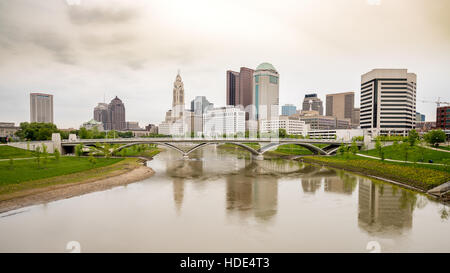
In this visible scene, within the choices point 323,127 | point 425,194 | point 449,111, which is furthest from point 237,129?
point 425,194

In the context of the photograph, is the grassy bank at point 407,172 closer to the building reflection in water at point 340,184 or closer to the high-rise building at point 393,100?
the building reflection in water at point 340,184

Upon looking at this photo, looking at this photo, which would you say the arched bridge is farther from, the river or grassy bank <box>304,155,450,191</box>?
the river

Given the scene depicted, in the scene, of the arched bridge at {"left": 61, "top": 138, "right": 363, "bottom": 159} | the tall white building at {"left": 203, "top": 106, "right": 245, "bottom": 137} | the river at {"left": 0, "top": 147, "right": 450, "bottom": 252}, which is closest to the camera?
the river at {"left": 0, "top": 147, "right": 450, "bottom": 252}

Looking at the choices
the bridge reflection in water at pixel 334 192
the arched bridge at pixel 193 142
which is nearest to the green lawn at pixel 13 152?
the arched bridge at pixel 193 142

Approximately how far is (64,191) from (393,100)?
116932mm

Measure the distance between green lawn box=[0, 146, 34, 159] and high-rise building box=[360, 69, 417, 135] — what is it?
117m

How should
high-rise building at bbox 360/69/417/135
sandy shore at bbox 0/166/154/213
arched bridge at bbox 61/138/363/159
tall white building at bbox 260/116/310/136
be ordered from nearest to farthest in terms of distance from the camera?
sandy shore at bbox 0/166/154/213 < arched bridge at bbox 61/138/363/159 < high-rise building at bbox 360/69/417/135 < tall white building at bbox 260/116/310/136

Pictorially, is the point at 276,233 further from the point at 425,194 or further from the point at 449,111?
the point at 449,111

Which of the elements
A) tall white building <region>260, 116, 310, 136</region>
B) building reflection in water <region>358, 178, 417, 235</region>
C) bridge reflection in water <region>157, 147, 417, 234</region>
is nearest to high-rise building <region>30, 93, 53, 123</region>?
tall white building <region>260, 116, 310, 136</region>

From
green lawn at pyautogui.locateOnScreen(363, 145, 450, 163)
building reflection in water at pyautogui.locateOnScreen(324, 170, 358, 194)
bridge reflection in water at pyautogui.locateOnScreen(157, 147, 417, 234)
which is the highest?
green lawn at pyautogui.locateOnScreen(363, 145, 450, 163)

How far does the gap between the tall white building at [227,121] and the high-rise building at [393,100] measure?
84805 millimetres

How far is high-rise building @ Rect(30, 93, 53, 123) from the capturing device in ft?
438

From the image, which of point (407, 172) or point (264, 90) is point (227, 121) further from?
point (407, 172)

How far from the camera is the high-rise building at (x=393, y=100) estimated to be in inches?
3767
